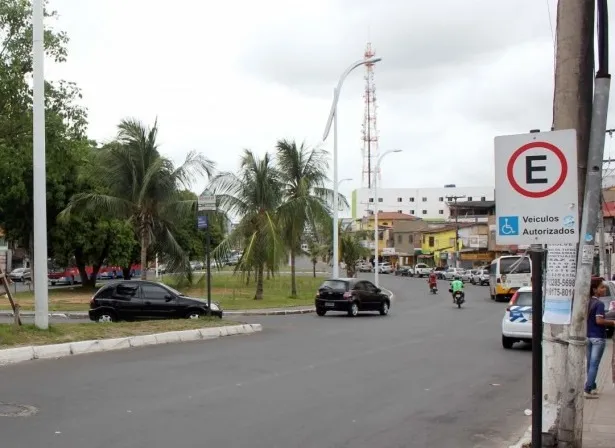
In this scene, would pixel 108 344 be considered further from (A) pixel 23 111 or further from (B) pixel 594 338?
(B) pixel 594 338

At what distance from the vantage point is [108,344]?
14.2m

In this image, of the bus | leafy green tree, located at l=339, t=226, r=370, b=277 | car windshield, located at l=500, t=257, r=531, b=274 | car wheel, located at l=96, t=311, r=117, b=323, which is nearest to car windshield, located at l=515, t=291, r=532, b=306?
car wheel, located at l=96, t=311, r=117, b=323

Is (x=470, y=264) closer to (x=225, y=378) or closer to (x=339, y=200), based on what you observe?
(x=339, y=200)

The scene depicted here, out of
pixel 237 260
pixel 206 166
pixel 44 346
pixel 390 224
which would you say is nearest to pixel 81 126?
pixel 44 346

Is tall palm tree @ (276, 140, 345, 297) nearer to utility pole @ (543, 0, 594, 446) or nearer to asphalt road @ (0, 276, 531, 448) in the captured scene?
asphalt road @ (0, 276, 531, 448)

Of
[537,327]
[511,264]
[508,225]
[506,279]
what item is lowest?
[506,279]

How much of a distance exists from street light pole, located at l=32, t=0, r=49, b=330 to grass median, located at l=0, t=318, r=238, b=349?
0.43 meters

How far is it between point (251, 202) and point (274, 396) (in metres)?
26.8

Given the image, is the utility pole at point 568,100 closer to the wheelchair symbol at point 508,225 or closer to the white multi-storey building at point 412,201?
the wheelchair symbol at point 508,225

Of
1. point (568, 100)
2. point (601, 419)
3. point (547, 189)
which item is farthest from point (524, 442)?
point (568, 100)

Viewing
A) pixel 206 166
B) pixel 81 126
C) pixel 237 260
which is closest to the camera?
pixel 81 126

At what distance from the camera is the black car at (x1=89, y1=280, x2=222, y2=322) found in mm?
20453

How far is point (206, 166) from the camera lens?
3262 cm

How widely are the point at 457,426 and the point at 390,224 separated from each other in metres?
121
